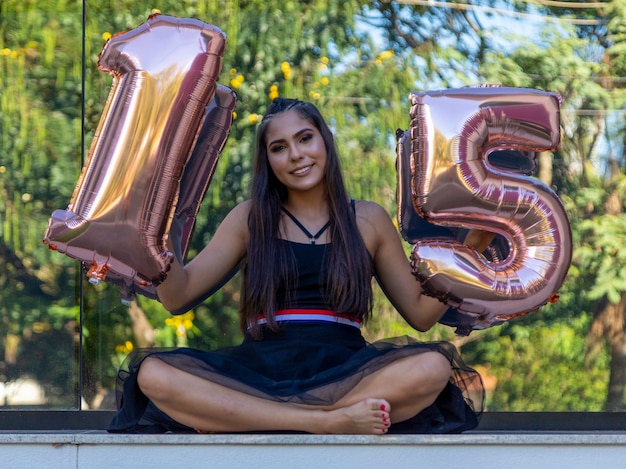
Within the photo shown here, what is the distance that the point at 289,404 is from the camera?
2.30 m

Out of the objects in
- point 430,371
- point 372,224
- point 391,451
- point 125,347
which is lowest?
point 125,347

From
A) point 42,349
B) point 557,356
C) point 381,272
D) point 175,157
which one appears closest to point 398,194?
point 381,272

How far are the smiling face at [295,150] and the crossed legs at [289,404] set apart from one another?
56 centimetres

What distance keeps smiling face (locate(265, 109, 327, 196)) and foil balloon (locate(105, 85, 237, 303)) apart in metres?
0.12

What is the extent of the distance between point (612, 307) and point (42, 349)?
183 centimetres

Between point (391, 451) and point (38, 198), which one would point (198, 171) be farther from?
point (38, 198)

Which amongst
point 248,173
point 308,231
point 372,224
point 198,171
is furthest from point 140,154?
point 248,173

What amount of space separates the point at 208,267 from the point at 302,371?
377 millimetres

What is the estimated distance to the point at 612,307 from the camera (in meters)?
3.34

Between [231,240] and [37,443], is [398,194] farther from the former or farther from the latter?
[37,443]

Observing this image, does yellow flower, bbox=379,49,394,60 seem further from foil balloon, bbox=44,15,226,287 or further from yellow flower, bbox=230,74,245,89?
foil balloon, bbox=44,15,226,287

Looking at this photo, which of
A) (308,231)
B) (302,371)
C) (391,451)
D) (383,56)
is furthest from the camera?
(383,56)

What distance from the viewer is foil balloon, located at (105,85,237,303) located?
2.57 metres

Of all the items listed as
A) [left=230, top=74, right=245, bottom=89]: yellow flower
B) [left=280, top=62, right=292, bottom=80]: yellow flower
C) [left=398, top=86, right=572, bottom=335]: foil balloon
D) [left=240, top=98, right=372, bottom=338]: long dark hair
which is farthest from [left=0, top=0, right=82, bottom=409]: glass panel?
[left=398, top=86, right=572, bottom=335]: foil balloon
